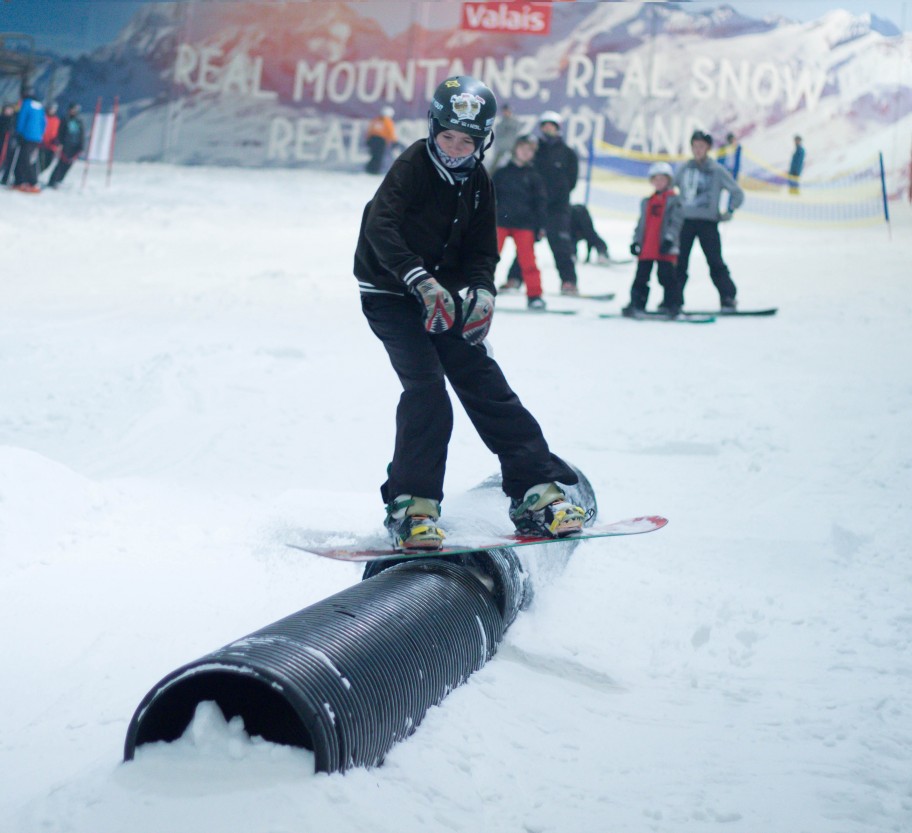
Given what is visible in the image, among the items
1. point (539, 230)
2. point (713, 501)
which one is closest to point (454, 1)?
point (539, 230)

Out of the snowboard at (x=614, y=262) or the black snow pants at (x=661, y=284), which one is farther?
the snowboard at (x=614, y=262)

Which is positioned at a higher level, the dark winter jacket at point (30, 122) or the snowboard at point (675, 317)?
the dark winter jacket at point (30, 122)

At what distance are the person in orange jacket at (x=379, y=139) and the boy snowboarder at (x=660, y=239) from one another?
15172mm

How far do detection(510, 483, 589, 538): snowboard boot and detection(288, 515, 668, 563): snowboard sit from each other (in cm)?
4

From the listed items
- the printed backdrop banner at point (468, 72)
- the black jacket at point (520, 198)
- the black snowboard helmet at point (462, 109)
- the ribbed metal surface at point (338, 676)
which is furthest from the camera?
the printed backdrop banner at point (468, 72)

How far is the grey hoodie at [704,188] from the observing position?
10.2 m

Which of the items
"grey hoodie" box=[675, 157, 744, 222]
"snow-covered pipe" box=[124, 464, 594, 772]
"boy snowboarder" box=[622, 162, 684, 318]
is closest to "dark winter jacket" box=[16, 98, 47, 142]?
"boy snowboarder" box=[622, 162, 684, 318]

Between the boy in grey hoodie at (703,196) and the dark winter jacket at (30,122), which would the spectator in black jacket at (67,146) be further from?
the boy in grey hoodie at (703,196)

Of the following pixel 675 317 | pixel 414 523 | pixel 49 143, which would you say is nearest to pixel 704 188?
pixel 675 317

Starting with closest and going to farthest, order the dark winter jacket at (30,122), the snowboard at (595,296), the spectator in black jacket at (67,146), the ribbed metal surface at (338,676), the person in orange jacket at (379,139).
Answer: the ribbed metal surface at (338,676) → the snowboard at (595,296) → the dark winter jacket at (30,122) → the spectator in black jacket at (67,146) → the person in orange jacket at (379,139)

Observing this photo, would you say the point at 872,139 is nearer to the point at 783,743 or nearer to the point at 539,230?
the point at 539,230

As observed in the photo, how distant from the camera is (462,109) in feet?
12.1

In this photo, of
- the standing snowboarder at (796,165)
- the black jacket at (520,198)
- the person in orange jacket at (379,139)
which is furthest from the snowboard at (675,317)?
the person in orange jacket at (379,139)

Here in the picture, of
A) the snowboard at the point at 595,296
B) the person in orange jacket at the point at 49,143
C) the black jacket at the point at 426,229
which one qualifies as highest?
the person in orange jacket at the point at 49,143
